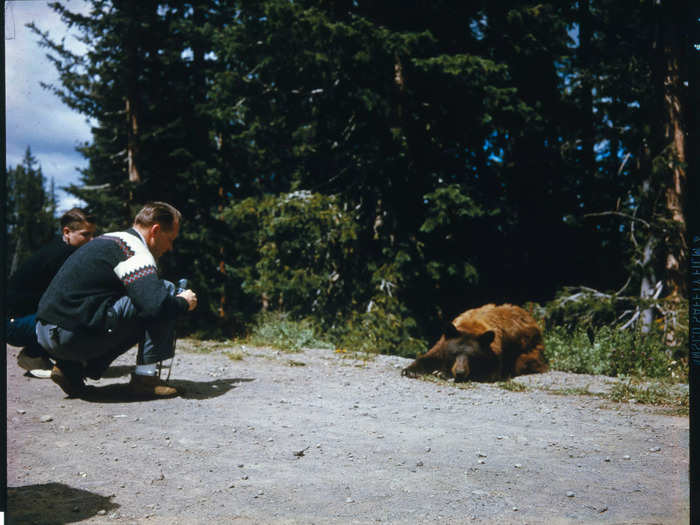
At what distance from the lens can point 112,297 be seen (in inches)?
149

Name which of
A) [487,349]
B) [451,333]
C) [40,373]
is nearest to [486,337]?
[487,349]

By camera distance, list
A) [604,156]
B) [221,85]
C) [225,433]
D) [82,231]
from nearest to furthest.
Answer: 1. [225,433]
2. [82,231]
3. [221,85]
4. [604,156]

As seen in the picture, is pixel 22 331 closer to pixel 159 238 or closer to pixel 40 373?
pixel 40 373

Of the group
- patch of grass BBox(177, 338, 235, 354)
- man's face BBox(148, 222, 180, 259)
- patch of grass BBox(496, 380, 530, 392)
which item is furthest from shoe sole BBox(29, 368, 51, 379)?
patch of grass BBox(496, 380, 530, 392)

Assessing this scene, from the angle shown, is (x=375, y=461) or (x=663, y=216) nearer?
(x=375, y=461)

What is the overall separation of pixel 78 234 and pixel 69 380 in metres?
1.31

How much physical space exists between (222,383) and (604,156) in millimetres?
9287

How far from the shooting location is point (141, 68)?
10.5 metres

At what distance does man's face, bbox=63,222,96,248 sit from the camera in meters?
4.59

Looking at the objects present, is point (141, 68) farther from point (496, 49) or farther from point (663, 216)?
point (663, 216)

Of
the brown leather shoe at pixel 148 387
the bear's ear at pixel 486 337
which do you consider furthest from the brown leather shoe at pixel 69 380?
the bear's ear at pixel 486 337

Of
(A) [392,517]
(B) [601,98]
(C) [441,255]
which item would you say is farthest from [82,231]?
(B) [601,98]

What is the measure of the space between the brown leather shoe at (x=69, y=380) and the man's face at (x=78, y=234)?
1139mm

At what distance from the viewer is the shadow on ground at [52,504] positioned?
2.06 meters
